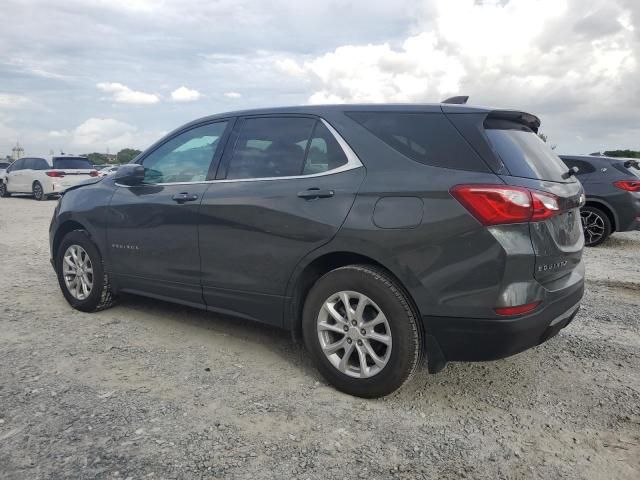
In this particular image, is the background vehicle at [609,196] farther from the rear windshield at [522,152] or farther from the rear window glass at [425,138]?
the rear window glass at [425,138]

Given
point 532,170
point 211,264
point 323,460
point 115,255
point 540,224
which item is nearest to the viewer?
point 323,460

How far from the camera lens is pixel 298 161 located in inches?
136

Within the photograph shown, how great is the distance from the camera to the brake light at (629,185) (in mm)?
8617

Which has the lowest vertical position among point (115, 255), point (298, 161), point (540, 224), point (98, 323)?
point (98, 323)

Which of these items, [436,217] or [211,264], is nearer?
[436,217]

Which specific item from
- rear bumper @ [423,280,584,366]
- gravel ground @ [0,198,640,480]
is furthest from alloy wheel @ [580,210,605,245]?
rear bumper @ [423,280,584,366]

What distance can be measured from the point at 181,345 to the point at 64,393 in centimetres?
98

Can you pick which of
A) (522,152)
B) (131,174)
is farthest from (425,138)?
(131,174)

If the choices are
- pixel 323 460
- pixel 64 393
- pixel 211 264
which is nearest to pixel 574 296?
pixel 323 460

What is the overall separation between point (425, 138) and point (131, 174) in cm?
244

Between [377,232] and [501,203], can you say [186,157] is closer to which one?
[377,232]

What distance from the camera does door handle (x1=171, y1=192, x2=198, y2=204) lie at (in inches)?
153

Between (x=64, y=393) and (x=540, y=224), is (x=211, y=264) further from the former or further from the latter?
(x=540, y=224)

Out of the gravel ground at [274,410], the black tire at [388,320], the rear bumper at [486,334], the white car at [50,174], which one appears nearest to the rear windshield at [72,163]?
the white car at [50,174]
